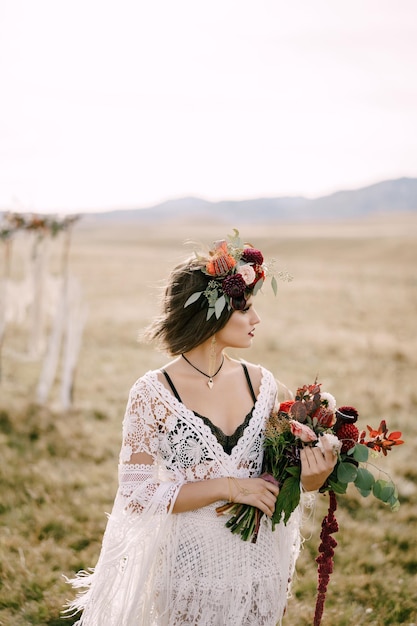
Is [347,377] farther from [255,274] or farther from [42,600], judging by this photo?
[255,274]

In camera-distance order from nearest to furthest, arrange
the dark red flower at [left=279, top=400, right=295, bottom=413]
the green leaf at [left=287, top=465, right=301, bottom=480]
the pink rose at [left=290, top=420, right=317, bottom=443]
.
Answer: the pink rose at [left=290, top=420, right=317, bottom=443] < the green leaf at [left=287, top=465, right=301, bottom=480] < the dark red flower at [left=279, top=400, right=295, bottom=413]

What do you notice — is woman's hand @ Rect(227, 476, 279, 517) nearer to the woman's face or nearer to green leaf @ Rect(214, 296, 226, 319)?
the woman's face

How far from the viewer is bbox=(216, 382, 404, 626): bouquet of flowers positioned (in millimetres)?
2650

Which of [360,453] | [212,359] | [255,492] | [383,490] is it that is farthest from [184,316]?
[383,490]

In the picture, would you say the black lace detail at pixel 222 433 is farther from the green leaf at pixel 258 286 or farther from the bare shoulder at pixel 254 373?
the green leaf at pixel 258 286

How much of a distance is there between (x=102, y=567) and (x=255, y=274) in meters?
1.55

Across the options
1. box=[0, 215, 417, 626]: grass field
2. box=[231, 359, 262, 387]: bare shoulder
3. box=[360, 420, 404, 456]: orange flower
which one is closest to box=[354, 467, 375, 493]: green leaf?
box=[360, 420, 404, 456]: orange flower

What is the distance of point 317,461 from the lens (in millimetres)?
2617

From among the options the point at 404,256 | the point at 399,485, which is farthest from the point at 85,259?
the point at 399,485

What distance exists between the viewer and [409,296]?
25969 millimetres

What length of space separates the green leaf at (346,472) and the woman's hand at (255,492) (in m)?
0.29

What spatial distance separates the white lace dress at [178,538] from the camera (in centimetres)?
269

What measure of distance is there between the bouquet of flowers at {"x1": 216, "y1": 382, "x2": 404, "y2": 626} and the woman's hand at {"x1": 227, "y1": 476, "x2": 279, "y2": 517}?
0.11 ft

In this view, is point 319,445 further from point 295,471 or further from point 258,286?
point 258,286
